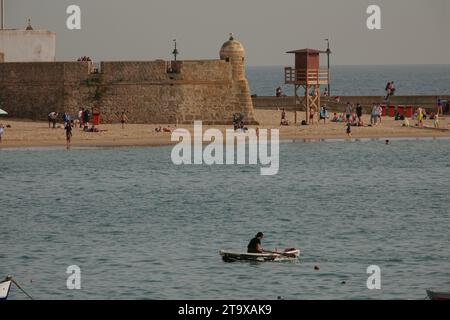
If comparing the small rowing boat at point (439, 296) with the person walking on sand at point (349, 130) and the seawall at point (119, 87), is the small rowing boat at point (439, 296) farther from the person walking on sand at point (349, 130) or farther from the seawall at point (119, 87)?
the seawall at point (119, 87)

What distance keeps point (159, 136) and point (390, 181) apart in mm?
10955

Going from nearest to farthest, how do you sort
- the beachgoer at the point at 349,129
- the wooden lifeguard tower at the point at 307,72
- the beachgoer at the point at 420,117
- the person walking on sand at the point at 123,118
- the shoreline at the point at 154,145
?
the shoreline at the point at 154,145
the person walking on sand at the point at 123,118
the beachgoer at the point at 349,129
the wooden lifeguard tower at the point at 307,72
the beachgoer at the point at 420,117

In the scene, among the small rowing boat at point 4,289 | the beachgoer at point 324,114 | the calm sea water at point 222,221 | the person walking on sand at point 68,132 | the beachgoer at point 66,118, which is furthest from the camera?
the beachgoer at point 324,114

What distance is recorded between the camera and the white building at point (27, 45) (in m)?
67.9

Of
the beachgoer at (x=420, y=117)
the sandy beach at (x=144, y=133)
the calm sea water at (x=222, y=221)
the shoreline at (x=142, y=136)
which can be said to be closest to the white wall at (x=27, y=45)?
the sandy beach at (x=144, y=133)

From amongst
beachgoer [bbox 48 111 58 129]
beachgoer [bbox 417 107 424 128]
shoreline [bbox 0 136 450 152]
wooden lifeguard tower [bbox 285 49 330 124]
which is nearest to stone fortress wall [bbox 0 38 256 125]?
beachgoer [bbox 48 111 58 129]

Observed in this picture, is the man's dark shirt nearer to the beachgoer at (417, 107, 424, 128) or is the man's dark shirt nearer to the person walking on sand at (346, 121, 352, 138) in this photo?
the person walking on sand at (346, 121, 352, 138)

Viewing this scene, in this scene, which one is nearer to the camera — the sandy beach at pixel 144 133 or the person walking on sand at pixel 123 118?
the sandy beach at pixel 144 133

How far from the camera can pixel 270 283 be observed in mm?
33031

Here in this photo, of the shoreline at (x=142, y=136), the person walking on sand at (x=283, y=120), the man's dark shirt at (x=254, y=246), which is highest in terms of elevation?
the person walking on sand at (x=283, y=120)

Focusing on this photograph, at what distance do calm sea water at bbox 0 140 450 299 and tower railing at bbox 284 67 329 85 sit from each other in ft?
10.4

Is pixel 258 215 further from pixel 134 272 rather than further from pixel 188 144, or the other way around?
pixel 188 144

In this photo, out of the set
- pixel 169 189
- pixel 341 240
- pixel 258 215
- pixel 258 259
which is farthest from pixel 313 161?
pixel 258 259

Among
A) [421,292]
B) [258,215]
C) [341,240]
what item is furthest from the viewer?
[258,215]
